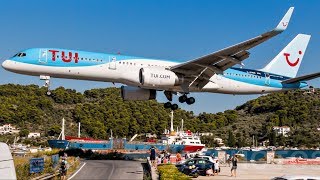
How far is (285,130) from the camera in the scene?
198m

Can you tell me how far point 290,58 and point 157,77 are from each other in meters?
17.4

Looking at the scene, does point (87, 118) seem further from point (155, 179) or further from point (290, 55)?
point (155, 179)

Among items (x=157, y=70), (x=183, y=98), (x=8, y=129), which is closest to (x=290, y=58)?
(x=183, y=98)

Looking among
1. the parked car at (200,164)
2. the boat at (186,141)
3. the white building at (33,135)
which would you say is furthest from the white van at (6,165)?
the white building at (33,135)

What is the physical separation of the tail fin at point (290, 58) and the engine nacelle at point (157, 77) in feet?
38.0

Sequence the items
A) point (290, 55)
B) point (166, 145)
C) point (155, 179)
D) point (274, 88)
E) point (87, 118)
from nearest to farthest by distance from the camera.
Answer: point (155, 179) < point (274, 88) < point (290, 55) < point (166, 145) < point (87, 118)

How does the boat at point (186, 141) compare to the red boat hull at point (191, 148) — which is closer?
the red boat hull at point (191, 148)

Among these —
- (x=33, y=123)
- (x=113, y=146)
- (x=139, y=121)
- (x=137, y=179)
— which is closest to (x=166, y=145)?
Result: (x=113, y=146)

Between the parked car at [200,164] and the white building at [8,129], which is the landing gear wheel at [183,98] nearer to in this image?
the parked car at [200,164]

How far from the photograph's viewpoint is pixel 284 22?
32688mm

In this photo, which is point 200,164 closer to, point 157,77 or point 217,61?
point 157,77

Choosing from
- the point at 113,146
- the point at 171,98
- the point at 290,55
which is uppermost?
the point at 290,55

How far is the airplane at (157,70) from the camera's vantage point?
120 feet

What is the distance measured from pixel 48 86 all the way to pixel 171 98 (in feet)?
40.6
